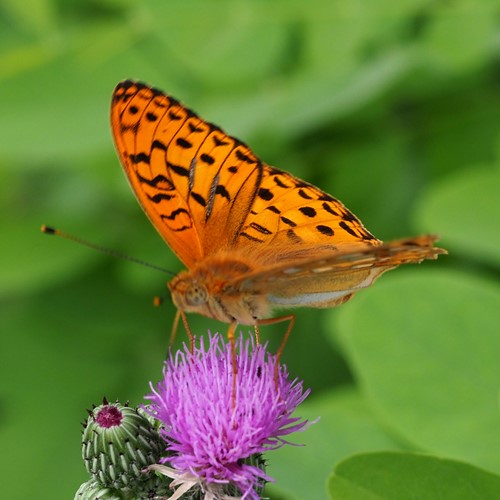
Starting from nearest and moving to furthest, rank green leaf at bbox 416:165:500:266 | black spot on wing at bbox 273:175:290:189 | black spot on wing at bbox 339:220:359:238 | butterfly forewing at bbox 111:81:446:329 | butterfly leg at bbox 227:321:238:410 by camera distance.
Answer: butterfly leg at bbox 227:321:238:410 < butterfly forewing at bbox 111:81:446:329 < black spot on wing at bbox 339:220:359:238 < black spot on wing at bbox 273:175:290:189 < green leaf at bbox 416:165:500:266

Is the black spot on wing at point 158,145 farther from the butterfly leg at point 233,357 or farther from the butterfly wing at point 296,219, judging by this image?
the butterfly leg at point 233,357

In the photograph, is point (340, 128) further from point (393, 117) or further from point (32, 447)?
point (32, 447)

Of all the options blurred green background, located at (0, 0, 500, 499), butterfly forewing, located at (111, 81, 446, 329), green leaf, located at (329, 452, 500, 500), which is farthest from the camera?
blurred green background, located at (0, 0, 500, 499)

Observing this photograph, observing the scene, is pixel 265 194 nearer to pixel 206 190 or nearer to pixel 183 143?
pixel 206 190

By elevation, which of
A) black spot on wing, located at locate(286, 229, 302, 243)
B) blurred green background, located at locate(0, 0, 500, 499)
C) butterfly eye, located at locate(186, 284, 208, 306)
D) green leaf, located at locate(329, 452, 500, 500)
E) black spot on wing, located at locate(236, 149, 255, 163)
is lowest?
green leaf, located at locate(329, 452, 500, 500)

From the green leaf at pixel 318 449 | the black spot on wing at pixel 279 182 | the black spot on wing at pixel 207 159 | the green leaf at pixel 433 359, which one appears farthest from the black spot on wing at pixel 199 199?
the green leaf at pixel 318 449

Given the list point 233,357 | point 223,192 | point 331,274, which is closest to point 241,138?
point 223,192

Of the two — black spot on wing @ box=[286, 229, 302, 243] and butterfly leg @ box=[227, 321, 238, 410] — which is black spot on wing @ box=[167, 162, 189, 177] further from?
butterfly leg @ box=[227, 321, 238, 410]

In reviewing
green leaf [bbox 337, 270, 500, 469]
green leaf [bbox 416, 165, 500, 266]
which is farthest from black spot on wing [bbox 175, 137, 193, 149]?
green leaf [bbox 416, 165, 500, 266]
